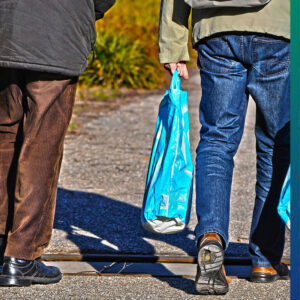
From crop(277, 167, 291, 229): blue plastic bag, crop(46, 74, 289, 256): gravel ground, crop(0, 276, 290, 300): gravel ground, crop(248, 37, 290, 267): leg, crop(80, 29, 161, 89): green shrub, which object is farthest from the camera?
crop(80, 29, 161, 89): green shrub

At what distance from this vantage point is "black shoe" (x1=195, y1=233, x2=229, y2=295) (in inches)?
135

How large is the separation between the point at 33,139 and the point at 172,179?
2.18 feet

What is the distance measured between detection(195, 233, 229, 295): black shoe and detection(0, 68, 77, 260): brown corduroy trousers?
0.78 metres

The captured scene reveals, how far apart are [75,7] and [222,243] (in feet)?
4.01

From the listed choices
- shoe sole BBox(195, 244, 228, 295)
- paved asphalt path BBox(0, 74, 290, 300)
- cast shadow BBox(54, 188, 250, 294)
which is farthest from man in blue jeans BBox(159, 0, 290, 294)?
cast shadow BBox(54, 188, 250, 294)

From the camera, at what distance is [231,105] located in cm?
359

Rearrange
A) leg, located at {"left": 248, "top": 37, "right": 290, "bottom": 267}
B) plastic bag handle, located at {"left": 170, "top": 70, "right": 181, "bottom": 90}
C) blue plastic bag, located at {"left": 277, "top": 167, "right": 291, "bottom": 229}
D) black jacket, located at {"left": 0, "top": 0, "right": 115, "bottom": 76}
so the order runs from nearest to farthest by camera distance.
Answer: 1. blue plastic bag, located at {"left": 277, "top": 167, "right": 291, "bottom": 229}
2. black jacket, located at {"left": 0, "top": 0, "right": 115, "bottom": 76}
3. leg, located at {"left": 248, "top": 37, "right": 290, "bottom": 267}
4. plastic bag handle, located at {"left": 170, "top": 70, "right": 181, "bottom": 90}

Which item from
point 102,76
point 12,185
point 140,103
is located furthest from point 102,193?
point 102,76

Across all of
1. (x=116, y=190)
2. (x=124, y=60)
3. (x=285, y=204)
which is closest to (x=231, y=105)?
(x=285, y=204)

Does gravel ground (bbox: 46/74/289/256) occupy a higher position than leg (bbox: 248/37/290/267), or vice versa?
leg (bbox: 248/37/290/267)

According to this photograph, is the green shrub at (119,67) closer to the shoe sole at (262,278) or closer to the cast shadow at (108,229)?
the cast shadow at (108,229)

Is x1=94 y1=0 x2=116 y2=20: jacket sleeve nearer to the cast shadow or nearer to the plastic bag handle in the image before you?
the plastic bag handle

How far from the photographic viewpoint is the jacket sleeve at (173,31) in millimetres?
3662

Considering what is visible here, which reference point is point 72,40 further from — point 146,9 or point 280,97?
point 146,9
